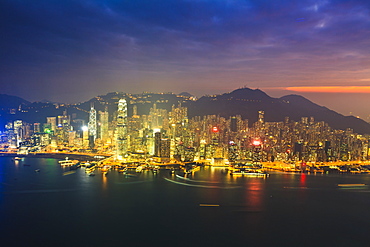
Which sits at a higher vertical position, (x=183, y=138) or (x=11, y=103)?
(x=11, y=103)

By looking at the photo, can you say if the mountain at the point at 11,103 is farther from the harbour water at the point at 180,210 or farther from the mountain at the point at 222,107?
the harbour water at the point at 180,210

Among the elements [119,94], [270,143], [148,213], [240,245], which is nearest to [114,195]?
[148,213]

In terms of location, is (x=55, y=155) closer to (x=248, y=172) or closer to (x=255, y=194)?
(x=248, y=172)

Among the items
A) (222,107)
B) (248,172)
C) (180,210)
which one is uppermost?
(222,107)

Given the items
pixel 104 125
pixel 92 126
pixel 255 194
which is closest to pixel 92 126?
pixel 92 126

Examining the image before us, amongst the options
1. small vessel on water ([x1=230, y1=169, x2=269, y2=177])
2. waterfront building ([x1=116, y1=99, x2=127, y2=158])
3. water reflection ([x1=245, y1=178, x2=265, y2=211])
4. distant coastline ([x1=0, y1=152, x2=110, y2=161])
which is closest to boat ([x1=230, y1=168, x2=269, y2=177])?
small vessel on water ([x1=230, y1=169, x2=269, y2=177])

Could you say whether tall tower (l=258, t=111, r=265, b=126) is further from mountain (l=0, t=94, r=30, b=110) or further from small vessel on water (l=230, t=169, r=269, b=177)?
mountain (l=0, t=94, r=30, b=110)
